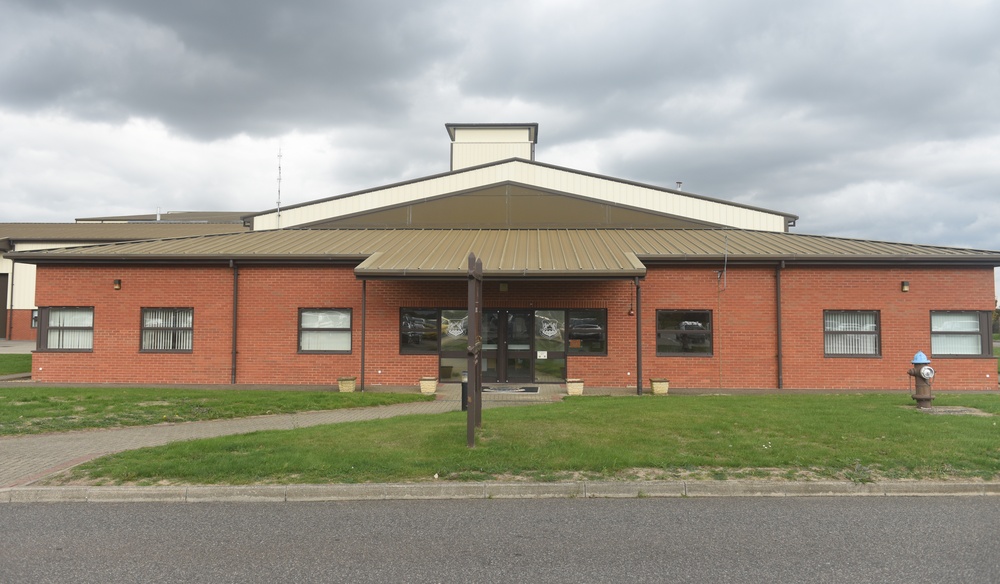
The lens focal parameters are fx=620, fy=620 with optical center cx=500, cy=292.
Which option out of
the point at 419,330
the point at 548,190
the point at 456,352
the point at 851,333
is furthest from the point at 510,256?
the point at 851,333

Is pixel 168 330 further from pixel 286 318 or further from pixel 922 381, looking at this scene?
pixel 922 381

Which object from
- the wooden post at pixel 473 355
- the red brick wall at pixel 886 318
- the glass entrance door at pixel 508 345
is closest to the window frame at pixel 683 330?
the red brick wall at pixel 886 318

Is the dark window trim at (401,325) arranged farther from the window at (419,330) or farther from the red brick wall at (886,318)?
the red brick wall at (886,318)

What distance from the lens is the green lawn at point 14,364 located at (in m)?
19.0

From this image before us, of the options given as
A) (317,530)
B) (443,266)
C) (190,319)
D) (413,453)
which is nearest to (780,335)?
(443,266)

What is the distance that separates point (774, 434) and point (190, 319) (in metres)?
14.3

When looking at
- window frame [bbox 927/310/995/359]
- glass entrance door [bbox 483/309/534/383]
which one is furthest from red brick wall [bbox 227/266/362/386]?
window frame [bbox 927/310/995/359]

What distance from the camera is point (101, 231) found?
38938mm

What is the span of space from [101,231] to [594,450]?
41.1 m

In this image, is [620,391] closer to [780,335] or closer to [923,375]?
[780,335]

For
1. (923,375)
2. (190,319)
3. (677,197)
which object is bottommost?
(923,375)

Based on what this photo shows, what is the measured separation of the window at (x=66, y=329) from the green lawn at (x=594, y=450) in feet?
34.5

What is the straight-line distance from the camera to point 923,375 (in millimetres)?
10555

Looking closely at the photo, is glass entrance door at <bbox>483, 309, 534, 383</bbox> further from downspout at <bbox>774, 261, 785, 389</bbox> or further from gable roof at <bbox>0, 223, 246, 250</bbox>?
gable roof at <bbox>0, 223, 246, 250</bbox>
